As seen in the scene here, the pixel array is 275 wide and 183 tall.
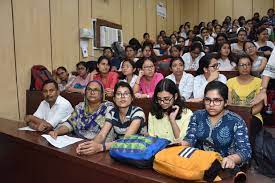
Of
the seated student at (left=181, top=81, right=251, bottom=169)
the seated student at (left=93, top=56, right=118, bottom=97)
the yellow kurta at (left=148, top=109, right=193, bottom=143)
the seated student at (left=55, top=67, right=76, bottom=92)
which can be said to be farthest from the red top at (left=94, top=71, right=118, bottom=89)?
the seated student at (left=181, top=81, right=251, bottom=169)

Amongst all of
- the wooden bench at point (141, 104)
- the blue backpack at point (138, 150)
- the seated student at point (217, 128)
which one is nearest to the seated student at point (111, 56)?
the wooden bench at point (141, 104)

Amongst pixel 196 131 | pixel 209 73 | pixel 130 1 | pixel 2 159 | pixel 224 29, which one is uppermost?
pixel 130 1

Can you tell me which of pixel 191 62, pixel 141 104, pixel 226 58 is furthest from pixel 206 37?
pixel 141 104

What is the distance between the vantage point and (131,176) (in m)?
1.27

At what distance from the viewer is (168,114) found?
202 cm

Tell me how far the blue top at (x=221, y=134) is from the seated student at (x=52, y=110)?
1.29m

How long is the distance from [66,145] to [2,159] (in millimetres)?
790

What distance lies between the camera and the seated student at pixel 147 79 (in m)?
3.09

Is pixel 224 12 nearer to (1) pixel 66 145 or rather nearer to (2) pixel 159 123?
(2) pixel 159 123

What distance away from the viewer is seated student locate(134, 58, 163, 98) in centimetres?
309

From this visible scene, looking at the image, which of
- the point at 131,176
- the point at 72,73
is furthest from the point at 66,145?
the point at 72,73

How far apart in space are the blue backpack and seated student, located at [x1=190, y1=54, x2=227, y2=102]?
1.49 meters

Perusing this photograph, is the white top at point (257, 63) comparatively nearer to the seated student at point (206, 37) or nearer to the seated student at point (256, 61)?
the seated student at point (256, 61)

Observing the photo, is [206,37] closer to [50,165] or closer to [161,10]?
[161,10]
